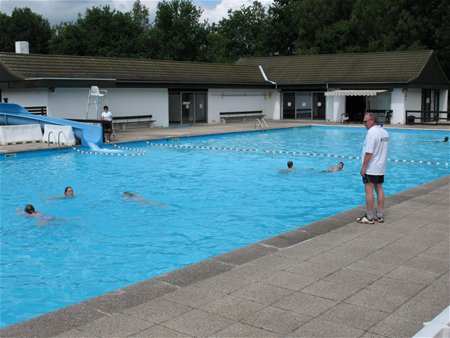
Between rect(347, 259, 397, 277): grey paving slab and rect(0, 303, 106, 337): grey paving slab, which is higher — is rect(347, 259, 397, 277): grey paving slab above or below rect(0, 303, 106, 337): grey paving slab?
above

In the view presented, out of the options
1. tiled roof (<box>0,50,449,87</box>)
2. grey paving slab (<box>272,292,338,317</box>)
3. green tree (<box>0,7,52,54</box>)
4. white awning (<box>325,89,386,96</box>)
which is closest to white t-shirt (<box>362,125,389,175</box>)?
grey paving slab (<box>272,292,338,317</box>)

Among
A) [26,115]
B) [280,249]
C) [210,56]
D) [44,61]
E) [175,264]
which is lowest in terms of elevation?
[175,264]

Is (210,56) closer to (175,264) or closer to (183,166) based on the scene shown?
(183,166)

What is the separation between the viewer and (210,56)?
60.1 meters

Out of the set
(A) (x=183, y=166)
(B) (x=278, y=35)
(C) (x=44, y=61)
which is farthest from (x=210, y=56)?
(A) (x=183, y=166)

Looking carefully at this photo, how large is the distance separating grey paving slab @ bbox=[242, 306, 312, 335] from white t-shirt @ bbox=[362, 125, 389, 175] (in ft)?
12.4

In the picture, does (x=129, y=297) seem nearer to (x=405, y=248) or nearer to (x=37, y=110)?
(x=405, y=248)

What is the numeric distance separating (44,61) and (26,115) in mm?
4596

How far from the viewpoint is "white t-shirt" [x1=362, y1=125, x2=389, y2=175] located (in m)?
7.55

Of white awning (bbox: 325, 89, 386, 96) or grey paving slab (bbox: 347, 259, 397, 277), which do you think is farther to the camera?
white awning (bbox: 325, 89, 386, 96)

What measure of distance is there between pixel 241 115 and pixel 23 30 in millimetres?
39672

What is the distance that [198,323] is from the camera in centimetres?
430

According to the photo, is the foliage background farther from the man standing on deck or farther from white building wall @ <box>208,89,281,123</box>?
the man standing on deck

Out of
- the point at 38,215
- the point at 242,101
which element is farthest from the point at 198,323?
the point at 242,101
